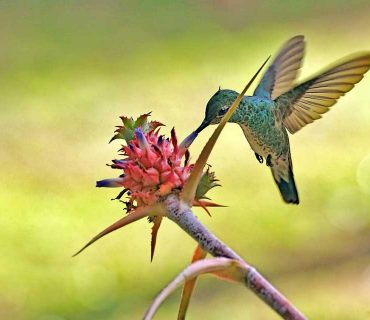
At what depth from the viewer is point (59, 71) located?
3.72 m

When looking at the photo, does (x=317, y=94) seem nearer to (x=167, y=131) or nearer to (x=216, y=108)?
(x=216, y=108)

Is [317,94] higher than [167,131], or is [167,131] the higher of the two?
[167,131]

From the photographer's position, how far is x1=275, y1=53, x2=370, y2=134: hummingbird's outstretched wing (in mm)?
741

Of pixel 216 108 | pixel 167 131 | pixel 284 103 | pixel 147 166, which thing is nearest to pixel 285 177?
pixel 284 103

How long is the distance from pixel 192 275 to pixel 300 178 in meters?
2.53

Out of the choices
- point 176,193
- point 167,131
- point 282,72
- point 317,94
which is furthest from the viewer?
point 167,131

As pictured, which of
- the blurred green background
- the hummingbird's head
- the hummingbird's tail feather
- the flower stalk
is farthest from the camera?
the blurred green background

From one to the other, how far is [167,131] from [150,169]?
2.42 m

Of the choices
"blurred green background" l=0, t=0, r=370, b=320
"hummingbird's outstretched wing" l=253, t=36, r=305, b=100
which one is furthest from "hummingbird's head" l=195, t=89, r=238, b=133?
"blurred green background" l=0, t=0, r=370, b=320

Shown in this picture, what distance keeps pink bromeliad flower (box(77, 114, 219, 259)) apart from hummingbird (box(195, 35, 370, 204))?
84 millimetres

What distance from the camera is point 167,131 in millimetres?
2992

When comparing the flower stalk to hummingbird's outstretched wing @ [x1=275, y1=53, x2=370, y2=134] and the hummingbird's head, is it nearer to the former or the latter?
the hummingbird's head

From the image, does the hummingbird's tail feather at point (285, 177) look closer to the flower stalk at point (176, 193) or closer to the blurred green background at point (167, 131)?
the flower stalk at point (176, 193)

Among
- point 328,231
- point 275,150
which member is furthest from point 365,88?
point 275,150
